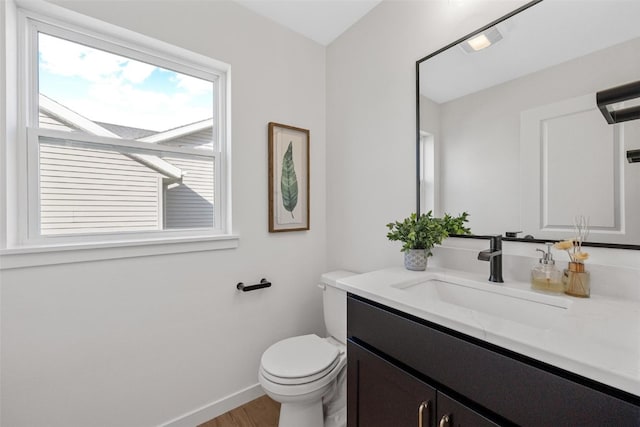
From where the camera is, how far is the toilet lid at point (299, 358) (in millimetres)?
1258

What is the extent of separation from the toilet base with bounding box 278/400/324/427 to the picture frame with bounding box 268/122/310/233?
97 centimetres

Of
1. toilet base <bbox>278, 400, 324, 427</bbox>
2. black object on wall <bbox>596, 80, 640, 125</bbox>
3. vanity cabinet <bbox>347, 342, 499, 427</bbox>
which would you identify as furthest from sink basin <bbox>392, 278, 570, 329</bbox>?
toilet base <bbox>278, 400, 324, 427</bbox>

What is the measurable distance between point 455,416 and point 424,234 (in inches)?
28.8

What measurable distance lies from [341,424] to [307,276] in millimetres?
Answer: 879

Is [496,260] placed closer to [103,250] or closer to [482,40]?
[482,40]

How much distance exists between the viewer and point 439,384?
0.76 m

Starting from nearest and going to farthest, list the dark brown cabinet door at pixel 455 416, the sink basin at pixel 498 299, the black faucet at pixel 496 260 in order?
the dark brown cabinet door at pixel 455 416, the sink basin at pixel 498 299, the black faucet at pixel 496 260

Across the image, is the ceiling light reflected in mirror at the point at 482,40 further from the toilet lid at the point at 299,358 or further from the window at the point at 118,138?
the toilet lid at the point at 299,358

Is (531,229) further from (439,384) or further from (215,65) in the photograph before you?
(215,65)

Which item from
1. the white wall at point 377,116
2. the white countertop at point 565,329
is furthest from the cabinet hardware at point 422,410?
the white wall at point 377,116

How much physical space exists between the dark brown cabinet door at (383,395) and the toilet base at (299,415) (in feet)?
1.02

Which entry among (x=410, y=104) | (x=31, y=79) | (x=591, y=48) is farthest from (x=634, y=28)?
(x=31, y=79)

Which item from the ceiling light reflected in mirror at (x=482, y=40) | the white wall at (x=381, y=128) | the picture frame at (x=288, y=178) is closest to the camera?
the ceiling light reflected in mirror at (x=482, y=40)

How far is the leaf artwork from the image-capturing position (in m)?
1.84
